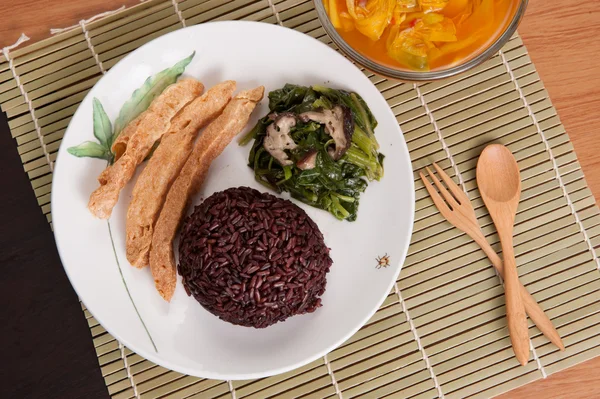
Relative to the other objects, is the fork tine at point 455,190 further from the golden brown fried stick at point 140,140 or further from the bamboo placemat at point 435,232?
the golden brown fried stick at point 140,140

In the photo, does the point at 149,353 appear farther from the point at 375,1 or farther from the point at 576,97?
the point at 576,97

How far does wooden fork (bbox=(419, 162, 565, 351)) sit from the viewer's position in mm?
2916

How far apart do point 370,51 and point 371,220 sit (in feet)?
2.78

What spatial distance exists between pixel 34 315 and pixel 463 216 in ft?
7.39

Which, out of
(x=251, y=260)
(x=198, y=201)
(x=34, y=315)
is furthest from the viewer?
(x=34, y=315)

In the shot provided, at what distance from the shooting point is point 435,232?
9.77 ft

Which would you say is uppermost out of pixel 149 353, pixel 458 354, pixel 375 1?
pixel 375 1

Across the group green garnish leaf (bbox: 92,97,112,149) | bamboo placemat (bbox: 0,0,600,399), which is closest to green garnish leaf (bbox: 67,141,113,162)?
green garnish leaf (bbox: 92,97,112,149)

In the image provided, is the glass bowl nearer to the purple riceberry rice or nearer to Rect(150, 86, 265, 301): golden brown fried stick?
Rect(150, 86, 265, 301): golden brown fried stick

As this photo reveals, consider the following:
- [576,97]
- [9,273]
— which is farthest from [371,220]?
[9,273]

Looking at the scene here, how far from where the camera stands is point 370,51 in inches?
94.6

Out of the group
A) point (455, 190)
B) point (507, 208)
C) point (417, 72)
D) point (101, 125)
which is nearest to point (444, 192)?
point (455, 190)

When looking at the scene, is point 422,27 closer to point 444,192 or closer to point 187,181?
point 444,192

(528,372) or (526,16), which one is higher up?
(526,16)
